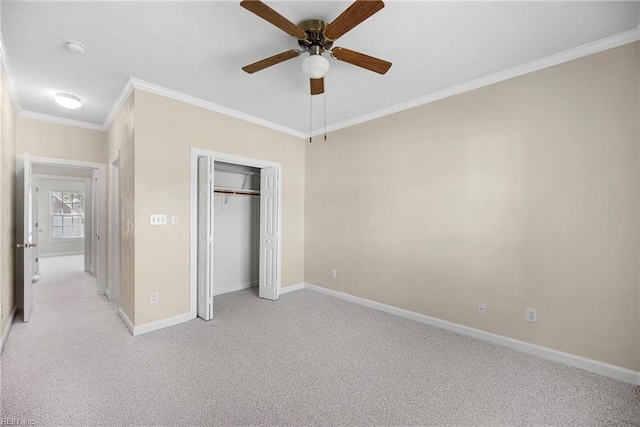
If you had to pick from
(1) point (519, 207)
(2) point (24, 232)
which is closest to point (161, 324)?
(2) point (24, 232)

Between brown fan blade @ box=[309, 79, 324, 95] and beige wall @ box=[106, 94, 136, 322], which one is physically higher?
brown fan blade @ box=[309, 79, 324, 95]

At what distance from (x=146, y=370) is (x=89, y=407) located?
45 centimetres

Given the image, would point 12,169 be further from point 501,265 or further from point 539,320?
point 539,320

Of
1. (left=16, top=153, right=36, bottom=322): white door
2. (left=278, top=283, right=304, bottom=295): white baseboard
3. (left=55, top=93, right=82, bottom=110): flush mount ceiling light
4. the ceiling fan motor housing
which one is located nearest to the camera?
the ceiling fan motor housing

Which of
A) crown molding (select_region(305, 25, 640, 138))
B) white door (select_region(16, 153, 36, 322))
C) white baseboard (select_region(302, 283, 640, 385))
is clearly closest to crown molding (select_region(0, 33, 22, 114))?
white door (select_region(16, 153, 36, 322))

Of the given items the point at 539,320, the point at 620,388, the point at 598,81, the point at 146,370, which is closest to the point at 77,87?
the point at 146,370

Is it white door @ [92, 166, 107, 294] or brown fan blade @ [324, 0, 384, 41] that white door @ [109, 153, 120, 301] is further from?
brown fan blade @ [324, 0, 384, 41]

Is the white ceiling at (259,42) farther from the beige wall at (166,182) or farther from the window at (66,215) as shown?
the window at (66,215)

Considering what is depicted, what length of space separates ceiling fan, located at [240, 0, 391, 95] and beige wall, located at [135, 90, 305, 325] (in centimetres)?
147

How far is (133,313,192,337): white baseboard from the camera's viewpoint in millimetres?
3000

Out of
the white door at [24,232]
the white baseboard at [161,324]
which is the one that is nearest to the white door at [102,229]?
the white door at [24,232]

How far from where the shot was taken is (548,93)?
2.56 m

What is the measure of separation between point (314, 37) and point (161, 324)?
327 cm

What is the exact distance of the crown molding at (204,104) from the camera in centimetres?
301
